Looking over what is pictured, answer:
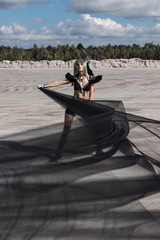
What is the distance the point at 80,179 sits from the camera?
3.76 m

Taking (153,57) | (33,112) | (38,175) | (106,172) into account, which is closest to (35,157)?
(38,175)

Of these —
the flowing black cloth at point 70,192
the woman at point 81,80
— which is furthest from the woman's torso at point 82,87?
the flowing black cloth at point 70,192

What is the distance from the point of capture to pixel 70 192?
369 centimetres

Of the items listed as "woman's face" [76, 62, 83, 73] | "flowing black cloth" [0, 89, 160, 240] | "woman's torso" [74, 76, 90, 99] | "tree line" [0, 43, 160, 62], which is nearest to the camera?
"flowing black cloth" [0, 89, 160, 240]

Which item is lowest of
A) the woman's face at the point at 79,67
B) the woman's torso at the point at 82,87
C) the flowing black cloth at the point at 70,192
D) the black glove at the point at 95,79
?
the flowing black cloth at the point at 70,192

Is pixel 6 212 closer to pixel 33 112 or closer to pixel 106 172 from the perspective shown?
pixel 106 172

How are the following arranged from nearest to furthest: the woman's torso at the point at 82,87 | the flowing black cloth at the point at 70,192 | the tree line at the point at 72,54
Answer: the flowing black cloth at the point at 70,192 < the woman's torso at the point at 82,87 < the tree line at the point at 72,54

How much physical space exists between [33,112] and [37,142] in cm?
1060

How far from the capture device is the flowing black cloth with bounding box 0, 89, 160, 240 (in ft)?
11.5

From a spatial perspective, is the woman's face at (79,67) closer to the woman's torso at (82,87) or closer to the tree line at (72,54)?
the woman's torso at (82,87)

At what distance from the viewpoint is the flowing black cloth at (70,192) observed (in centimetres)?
350

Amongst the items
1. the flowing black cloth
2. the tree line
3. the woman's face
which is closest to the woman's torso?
the woman's face

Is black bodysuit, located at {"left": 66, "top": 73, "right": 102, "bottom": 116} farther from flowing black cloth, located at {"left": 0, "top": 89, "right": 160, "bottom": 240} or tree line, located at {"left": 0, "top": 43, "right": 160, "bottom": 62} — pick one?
tree line, located at {"left": 0, "top": 43, "right": 160, "bottom": 62}

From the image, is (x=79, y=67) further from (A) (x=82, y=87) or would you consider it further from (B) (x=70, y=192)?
(B) (x=70, y=192)
